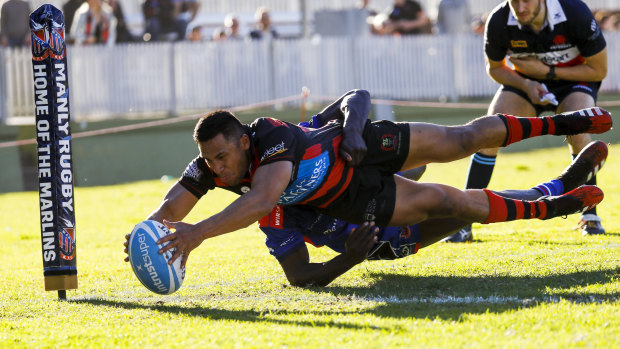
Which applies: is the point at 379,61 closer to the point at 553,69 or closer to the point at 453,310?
the point at 553,69

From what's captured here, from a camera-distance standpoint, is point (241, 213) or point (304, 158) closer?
point (241, 213)

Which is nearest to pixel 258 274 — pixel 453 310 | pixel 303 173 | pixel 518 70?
pixel 303 173

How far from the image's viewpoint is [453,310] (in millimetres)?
4707

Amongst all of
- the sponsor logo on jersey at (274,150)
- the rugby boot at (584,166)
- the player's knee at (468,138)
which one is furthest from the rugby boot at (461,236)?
the sponsor logo on jersey at (274,150)

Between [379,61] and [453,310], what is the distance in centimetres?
1565

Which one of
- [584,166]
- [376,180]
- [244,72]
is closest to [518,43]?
[584,166]

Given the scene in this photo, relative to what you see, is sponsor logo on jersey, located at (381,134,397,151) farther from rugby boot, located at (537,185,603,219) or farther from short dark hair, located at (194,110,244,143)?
rugby boot, located at (537,185,603,219)

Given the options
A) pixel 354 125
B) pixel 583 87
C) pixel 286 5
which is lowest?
pixel 354 125

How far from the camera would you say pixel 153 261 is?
514 centimetres

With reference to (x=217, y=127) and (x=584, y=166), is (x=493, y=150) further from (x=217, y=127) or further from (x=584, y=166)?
(x=217, y=127)

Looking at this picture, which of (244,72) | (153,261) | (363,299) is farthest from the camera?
(244,72)

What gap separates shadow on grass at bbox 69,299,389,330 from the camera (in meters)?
4.53

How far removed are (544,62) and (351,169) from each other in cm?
292

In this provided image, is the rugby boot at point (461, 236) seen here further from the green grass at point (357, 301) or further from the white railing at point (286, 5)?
the white railing at point (286, 5)
